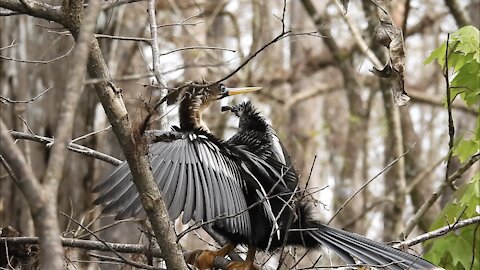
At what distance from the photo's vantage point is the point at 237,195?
329 centimetres

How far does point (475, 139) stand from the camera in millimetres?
3951

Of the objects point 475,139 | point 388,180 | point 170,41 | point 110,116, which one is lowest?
point 388,180

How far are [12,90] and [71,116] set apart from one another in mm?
5205

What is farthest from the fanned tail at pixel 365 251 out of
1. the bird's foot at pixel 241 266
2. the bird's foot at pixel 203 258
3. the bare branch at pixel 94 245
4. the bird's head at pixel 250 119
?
the bare branch at pixel 94 245

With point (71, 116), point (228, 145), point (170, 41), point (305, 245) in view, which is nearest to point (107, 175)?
point (228, 145)

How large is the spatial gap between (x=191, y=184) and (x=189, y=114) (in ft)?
2.80

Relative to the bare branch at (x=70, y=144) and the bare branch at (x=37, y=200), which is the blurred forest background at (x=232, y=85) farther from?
the bare branch at (x=37, y=200)

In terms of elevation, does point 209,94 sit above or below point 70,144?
above

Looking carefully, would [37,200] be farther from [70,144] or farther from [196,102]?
[196,102]

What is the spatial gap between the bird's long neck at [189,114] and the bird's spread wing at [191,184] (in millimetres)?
402

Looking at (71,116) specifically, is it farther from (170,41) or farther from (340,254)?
(170,41)

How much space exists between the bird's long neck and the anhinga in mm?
48

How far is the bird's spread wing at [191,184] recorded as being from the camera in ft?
10.2

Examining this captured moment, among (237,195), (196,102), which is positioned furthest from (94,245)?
(196,102)
